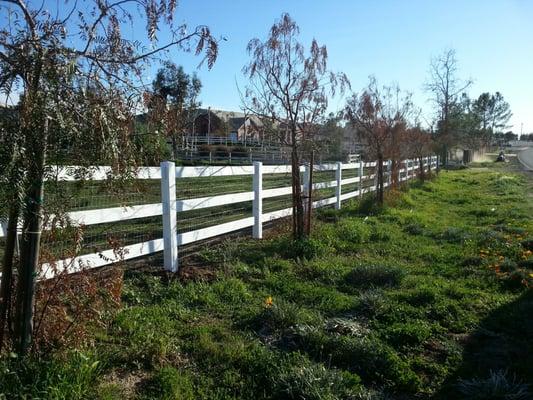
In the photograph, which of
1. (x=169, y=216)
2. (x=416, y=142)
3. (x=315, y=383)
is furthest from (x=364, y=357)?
(x=416, y=142)

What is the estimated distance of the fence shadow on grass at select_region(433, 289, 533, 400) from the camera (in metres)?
3.97

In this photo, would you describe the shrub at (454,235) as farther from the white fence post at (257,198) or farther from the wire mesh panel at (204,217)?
the wire mesh panel at (204,217)

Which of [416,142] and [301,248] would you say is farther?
[416,142]

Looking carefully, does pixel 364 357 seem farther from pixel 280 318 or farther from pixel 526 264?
pixel 526 264

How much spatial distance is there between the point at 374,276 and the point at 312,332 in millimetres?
2392

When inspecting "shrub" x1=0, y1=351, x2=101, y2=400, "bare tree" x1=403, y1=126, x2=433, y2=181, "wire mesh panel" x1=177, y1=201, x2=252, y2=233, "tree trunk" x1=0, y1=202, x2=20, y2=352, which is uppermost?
"bare tree" x1=403, y1=126, x2=433, y2=181

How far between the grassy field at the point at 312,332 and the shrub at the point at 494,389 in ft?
0.04

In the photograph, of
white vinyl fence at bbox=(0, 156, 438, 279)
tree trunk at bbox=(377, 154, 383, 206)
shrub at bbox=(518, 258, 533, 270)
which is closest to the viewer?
white vinyl fence at bbox=(0, 156, 438, 279)

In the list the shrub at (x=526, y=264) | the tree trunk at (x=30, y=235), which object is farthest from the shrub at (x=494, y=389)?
the shrub at (x=526, y=264)

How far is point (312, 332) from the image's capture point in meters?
4.55

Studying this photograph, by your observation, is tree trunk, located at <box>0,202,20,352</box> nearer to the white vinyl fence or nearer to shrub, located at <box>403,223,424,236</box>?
the white vinyl fence

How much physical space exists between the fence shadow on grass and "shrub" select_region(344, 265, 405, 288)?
1352mm

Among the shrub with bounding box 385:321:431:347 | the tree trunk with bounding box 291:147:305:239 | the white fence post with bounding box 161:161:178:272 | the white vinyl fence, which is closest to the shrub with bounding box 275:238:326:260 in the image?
the tree trunk with bounding box 291:147:305:239

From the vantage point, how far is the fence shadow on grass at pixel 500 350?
3967 millimetres
